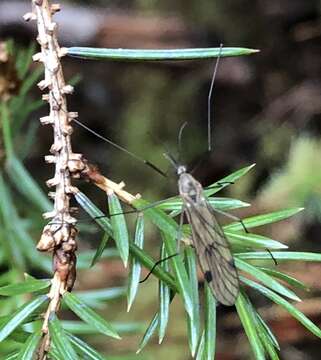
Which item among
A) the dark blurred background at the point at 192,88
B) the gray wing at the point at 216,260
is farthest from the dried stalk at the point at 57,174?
the dark blurred background at the point at 192,88

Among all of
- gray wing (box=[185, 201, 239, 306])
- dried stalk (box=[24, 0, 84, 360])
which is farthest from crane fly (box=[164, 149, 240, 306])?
dried stalk (box=[24, 0, 84, 360])

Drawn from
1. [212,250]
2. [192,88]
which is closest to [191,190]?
[212,250]

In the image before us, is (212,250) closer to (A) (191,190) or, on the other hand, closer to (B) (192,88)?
(A) (191,190)

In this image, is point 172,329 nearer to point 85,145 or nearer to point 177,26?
point 85,145

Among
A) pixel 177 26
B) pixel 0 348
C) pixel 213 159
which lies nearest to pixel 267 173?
pixel 213 159

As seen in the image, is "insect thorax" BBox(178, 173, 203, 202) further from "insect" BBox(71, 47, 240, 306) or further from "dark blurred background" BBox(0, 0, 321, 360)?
"dark blurred background" BBox(0, 0, 321, 360)
